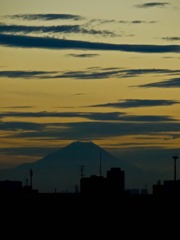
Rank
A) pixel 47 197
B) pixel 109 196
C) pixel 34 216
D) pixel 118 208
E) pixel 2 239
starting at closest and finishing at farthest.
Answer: pixel 2 239 → pixel 34 216 → pixel 118 208 → pixel 47 197 → pixel 109 196

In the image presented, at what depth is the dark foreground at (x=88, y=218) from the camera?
75062 mm

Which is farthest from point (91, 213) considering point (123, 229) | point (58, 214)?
point (123, 229)

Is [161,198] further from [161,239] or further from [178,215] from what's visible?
[161,239]

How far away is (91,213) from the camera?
85.5 metres

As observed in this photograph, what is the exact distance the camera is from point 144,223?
80.5 meters

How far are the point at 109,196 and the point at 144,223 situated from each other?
93.8 feet

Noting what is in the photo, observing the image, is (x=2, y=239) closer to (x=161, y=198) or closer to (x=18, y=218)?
(x=18, y=218)

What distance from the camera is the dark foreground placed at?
75.1 m

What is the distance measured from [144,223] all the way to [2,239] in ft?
50.2

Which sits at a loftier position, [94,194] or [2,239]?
[94,194]

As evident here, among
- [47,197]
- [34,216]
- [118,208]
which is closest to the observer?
[34,216]

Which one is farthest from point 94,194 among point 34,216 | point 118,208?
point 34,216

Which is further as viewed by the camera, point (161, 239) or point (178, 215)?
point (178, 215)

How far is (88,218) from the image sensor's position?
82.1m
